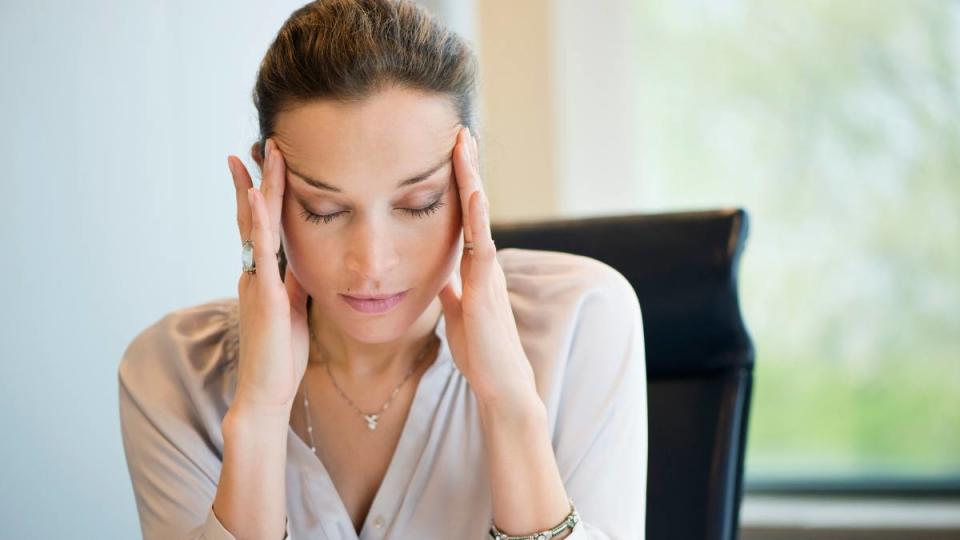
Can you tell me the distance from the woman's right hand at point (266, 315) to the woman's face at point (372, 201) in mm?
24

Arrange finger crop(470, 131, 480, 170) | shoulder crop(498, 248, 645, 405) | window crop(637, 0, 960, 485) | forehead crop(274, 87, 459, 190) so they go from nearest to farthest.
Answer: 1. forehead crop(274, 87, 459, 190)
2. finger crop(470, 131, 480, 170)
3. shoulder crop(498, 248, 645, 405)
4. window crop(637, 0, 960, 485)

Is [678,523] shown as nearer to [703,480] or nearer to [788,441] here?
[703,480]

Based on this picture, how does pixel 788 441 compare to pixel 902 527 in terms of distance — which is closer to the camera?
pixel 902 527

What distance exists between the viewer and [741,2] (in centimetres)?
312

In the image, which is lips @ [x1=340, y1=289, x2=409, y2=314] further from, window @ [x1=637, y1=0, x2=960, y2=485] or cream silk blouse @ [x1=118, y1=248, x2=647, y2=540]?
window @ [x1=637, y1=0, x2=960, y2=485]

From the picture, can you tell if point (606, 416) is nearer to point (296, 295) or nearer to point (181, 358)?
point (296, 295)

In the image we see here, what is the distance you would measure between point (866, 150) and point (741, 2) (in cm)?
53

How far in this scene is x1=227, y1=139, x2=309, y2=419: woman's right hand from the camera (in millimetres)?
1317

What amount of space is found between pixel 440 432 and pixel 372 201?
1.19 ft

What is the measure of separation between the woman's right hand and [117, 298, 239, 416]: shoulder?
0.16 m

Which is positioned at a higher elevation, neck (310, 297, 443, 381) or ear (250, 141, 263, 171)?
ear (250, 141, 263, 171)

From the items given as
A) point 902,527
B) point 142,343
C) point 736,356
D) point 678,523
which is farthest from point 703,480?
point 902,527

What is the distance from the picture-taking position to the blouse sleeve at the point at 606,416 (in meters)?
1.39

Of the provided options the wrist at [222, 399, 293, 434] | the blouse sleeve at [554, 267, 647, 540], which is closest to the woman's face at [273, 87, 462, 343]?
the wrist at [222, 399, 293, 434]
